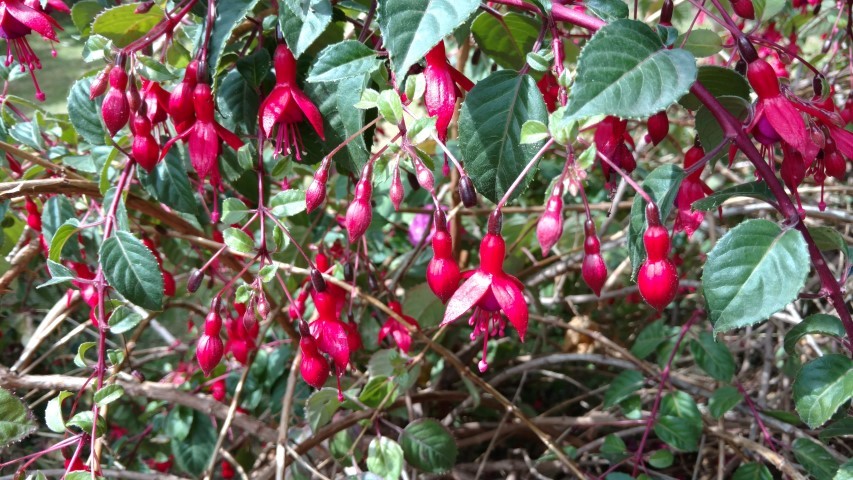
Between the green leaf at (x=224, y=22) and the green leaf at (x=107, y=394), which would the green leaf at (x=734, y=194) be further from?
the green leaf at (x=107, y=394)

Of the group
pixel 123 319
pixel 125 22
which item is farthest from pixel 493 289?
pixel 125 22

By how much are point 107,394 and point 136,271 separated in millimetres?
106

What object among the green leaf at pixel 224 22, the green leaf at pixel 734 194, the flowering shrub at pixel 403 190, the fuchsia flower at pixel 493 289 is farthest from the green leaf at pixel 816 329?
the green leaf at pixel 224 22

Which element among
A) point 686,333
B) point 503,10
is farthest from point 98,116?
point 686,333

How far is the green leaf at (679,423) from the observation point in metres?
0.83

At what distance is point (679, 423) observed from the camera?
0.85m

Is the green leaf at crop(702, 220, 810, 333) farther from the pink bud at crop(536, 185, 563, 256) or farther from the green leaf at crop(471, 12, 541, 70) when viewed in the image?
the green leaf at crop(471, 12, 541, 70)

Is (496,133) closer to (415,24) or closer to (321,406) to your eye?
(415,24)

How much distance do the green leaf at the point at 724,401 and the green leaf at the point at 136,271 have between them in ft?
2.14

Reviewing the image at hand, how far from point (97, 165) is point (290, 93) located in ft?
1.21

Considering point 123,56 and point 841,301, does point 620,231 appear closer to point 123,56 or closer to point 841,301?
point 841,301

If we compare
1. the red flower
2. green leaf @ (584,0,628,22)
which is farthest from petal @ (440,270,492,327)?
green leaf @ (584,0,628,22)

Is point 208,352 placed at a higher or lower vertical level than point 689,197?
lower

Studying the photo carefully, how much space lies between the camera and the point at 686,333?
99cm
